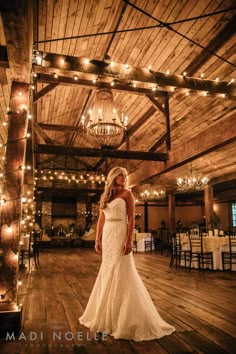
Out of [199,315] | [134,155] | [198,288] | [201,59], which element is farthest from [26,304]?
[201,59]

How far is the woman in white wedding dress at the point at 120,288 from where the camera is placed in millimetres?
2377

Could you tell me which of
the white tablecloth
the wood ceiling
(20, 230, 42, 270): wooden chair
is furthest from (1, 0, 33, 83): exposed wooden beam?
the white tablecloth

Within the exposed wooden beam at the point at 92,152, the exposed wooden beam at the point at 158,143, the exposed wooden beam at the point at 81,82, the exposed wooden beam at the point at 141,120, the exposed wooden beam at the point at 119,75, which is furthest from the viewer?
the exposed wooden beam at the point at 158,143

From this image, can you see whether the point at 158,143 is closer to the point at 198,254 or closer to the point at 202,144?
the point at 202,144

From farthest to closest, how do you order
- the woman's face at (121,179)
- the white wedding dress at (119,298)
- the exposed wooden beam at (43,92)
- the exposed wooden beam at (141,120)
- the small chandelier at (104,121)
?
1. the exposed wooden beam at (141,120)
2. the exposed wooden beam at (43,92)
3. the small chandelier at (104,121)
4. the woman's face at (121,179)
5. the white wedding dress at (119,298)

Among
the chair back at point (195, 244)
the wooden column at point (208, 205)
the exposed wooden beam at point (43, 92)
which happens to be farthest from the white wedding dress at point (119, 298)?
the wooden column at point (208, 205)

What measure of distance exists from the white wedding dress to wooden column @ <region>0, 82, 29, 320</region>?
83 cm

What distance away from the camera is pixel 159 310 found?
3.32m

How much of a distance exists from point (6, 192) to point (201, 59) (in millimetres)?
4532

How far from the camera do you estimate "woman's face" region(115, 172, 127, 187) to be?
9.12 ft

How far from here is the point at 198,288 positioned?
180 inches

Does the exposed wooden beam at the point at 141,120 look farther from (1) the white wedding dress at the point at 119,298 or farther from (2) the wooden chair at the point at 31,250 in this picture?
(1) the white wedding dress at the point at 119,298

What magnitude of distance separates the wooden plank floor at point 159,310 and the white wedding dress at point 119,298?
9 centimetres

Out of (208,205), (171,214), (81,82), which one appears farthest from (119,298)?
(171,214)
